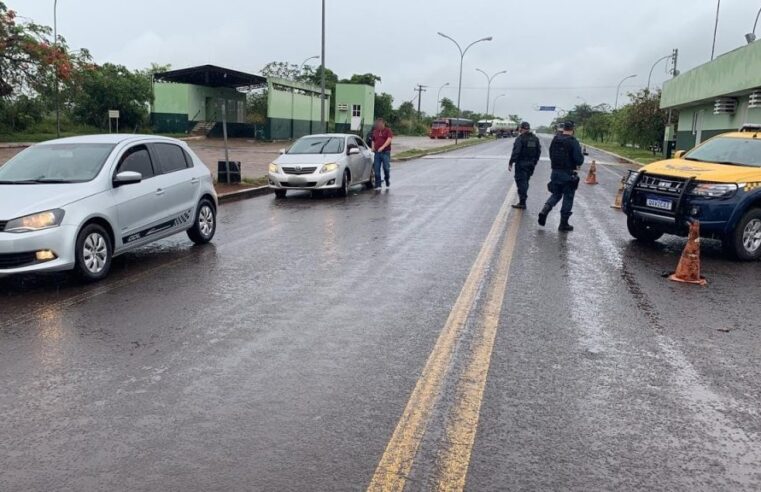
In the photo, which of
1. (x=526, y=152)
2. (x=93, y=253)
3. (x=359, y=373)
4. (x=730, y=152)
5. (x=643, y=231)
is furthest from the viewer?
(x=526, y=152)

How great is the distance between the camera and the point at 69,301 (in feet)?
21.2

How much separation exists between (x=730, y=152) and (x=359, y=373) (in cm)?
815

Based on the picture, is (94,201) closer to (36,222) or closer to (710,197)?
(36,222)

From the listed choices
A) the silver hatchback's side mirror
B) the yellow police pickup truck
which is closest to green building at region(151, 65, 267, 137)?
the silver hatchback's side mirror

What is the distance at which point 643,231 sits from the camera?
34.0 feet

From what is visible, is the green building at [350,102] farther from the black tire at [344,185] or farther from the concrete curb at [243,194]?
the black tire at [344,185]

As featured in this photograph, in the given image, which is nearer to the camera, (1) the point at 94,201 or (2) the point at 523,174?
(1) the point at 94,201

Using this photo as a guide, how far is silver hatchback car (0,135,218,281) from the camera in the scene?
22.0ft

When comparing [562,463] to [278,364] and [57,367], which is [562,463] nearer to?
[278,364]

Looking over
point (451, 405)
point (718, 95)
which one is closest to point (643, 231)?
point (451, 405)

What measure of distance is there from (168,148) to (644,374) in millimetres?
7042

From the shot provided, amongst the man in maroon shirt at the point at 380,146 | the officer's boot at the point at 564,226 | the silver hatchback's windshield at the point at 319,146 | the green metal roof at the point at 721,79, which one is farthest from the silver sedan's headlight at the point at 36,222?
the green metal roof at the point at 721,79

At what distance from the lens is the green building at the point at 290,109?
1810 inches

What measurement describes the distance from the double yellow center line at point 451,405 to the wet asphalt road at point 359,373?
0.04m
